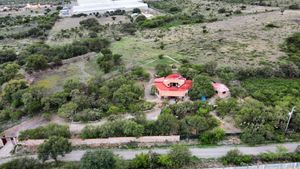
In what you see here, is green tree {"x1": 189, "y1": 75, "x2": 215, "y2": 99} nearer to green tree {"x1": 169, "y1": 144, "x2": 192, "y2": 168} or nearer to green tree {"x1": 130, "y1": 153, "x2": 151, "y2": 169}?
green tree {"x1": 169, "y1": 144, "x2": 192, "y2": 168}

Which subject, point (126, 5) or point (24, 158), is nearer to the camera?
point (24, 158)

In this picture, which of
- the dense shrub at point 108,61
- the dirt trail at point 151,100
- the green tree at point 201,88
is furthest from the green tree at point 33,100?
the green tree at point 201,88

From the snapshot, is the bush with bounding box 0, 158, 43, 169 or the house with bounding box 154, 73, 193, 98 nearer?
the bush with bounding box 0, 158, 43, 169

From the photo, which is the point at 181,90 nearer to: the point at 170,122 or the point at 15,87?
the point at 170,122

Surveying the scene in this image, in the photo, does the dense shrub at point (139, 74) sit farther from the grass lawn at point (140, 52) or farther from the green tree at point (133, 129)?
the green tree at point (133, 129)

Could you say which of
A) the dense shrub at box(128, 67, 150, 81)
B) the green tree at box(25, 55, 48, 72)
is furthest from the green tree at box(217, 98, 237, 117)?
the green tree at box(25, 55, 48, 72)

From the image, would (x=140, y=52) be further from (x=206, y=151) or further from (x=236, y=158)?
(x=236, y=158)

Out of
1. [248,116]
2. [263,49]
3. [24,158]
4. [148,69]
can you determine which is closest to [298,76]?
[263,49]
